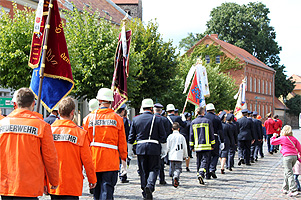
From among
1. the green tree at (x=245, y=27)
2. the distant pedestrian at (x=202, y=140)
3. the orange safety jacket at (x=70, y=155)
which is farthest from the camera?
the green tree at (x=245, y=27)

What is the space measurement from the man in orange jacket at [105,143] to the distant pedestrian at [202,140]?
462 cm

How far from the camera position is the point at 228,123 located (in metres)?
14.3

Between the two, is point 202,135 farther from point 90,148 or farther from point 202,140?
point 90,148

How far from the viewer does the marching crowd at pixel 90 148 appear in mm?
4406

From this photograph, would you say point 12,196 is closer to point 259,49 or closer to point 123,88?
point 123,88

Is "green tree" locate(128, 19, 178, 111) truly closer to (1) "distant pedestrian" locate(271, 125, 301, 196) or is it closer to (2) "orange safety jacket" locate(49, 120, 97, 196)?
(1) "distant pedestrian" locate(271, 125, 301, 196)

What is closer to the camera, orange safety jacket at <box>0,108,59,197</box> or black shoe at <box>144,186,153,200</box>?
orange safety jacket at <box>0,108,59,197</box>

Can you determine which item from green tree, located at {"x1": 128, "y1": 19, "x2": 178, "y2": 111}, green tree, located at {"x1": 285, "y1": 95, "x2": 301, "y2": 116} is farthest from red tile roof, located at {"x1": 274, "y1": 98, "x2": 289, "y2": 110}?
green tree, located at {"x1": 128, "y1": 19, "x2": 178, "y2": 111}

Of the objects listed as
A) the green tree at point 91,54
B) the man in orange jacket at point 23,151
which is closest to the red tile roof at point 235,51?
the green tree at point 91,54

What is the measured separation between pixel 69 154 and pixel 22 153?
3.32 ft

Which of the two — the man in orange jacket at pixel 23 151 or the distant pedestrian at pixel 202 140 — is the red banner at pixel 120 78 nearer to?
the distant pedestrian at pixel 202 140

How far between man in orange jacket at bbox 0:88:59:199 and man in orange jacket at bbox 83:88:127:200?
2.15 m

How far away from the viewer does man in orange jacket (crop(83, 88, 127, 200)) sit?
6.66 meters

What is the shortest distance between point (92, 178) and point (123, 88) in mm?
6263
